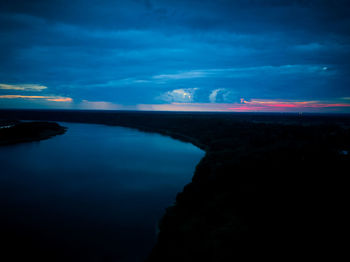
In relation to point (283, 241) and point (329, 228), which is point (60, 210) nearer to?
point (283, 241)

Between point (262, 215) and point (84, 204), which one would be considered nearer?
point (262, 215)

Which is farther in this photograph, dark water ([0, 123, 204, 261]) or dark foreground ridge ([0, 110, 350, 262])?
dark water ([0, 123, 204, 261])

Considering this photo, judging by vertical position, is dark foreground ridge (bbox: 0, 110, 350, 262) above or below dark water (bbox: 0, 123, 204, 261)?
above

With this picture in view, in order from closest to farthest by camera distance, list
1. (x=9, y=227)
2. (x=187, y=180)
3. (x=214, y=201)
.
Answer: (x=214, y=201) < (x=9, y=227) < (x=187, y=180)

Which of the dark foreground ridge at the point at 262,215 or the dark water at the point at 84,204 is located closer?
the dark foreground ridge at the point at 262,215

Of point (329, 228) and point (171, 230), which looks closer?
point (329, 228)

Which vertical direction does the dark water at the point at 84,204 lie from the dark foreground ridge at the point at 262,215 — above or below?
below

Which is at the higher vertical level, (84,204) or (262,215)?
(262,215)

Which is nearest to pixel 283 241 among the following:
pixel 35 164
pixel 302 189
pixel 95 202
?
pixel 302 189
